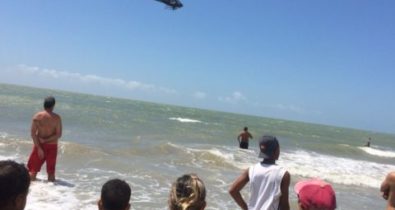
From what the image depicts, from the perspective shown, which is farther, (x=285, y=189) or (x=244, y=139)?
(x=244, y=139)

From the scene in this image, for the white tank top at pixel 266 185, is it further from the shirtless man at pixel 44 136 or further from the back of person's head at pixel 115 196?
the shirtless man at pixel 44 136

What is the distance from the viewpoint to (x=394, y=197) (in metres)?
3.04

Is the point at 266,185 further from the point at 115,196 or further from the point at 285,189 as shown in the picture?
the point at 115,196

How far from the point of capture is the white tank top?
411 cm

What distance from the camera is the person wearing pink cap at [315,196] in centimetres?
283

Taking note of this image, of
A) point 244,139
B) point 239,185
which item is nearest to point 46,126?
point 239,185

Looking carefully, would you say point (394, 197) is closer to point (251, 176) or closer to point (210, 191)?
point (251, 176)

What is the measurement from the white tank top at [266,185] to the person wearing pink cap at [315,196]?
1.19 meters

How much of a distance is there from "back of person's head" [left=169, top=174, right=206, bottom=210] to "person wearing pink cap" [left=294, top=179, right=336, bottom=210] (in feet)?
2.05

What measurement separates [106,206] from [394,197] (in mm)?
1873

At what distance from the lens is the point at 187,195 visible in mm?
2758

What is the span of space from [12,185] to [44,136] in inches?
269

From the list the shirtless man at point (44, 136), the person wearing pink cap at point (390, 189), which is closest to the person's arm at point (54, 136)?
the shirtless man at point (44, 136)

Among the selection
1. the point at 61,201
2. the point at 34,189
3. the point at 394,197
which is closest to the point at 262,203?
the point at 394,197
